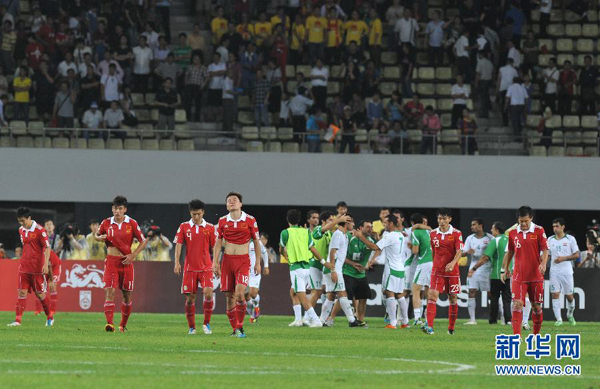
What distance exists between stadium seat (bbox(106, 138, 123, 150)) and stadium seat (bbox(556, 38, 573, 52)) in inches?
543

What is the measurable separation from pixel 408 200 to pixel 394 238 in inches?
378

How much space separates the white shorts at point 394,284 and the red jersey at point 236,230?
5922 mm

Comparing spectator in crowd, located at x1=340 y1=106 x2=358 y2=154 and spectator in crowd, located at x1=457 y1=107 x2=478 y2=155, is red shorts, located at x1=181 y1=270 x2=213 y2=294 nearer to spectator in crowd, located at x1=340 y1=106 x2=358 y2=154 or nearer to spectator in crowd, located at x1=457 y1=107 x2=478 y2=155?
spectator in crowd, located at x1=340 y1=106 x2=358 y2=154

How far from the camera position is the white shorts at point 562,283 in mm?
26312

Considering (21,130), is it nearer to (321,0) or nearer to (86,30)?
(86,30)

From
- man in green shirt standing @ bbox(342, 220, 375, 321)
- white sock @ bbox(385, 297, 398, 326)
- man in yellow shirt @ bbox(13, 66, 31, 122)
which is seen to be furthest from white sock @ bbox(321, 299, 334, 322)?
man in yellow shirt @ bbox(13, 66, 31, 122)

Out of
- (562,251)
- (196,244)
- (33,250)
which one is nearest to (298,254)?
(196,244)

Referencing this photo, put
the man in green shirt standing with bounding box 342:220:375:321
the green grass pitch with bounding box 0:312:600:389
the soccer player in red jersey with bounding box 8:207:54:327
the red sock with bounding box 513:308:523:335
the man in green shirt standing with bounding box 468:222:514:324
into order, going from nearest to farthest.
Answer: the green grass pitch with bounding box 0:312:600:389, the red sock with bounding box 513:308:523:335, the soccer player in red jersey with bounding box 8:207:54:327, the man in green shirt standing with bounding box 342:220:375:321, the man in green shirt standing with bounding box 468:222:514:324

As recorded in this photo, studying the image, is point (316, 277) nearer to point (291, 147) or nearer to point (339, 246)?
point (339, 246)

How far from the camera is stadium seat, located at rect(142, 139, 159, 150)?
105ft

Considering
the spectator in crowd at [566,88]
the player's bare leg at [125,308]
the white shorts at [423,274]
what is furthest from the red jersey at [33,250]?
the spectator in crowd at [566,88]

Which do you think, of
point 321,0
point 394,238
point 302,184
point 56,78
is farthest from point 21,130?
point 394,238

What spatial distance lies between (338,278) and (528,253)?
219 inches

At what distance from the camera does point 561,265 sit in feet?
86.3
